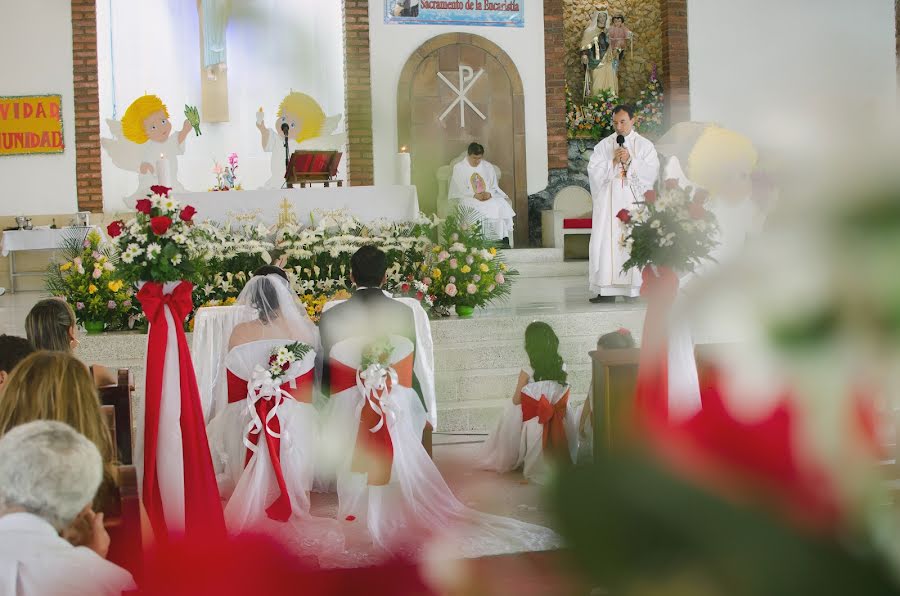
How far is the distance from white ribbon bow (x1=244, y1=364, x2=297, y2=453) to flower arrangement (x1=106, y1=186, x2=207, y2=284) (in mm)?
750

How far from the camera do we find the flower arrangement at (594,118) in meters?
15.1

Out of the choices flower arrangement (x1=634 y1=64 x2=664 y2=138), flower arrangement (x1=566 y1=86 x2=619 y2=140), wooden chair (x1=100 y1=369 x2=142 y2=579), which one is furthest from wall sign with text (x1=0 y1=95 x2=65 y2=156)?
wooden chair (x1=100 y1=369 x2=142 y2=579)

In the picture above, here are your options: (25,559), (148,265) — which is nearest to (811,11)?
(25,559)

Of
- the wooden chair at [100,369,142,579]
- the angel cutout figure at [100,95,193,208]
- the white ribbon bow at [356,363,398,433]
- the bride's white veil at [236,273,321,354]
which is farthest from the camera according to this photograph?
the angel cutout figure at [100,95,193,208]

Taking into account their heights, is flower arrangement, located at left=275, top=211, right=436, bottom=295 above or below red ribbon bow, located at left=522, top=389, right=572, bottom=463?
above

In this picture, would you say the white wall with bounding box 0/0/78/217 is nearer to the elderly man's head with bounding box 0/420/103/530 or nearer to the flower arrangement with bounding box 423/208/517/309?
the flower arrangement with bounding box 423/208/517/309

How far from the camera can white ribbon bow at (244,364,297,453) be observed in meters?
5.26

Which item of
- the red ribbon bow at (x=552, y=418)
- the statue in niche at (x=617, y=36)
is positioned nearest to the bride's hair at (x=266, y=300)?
the red ribbon bow at (x=552, y=418)

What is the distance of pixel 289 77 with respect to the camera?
643 inches

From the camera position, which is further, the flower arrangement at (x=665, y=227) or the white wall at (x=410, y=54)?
the white wall at (x=410, y=54)

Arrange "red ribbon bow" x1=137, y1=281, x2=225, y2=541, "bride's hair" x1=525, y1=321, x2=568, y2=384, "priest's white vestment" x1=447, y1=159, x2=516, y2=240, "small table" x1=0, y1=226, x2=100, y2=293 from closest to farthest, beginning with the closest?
"red ribbon bow" x1=137, y1=281, x2=225, y2=541, "bride's hair" x1=525, y1=321, x2=568, y2=384, "small table" x1=0, y1=226, x2=100, y2=293, "priest's white vestment" x1=447, y1=159, x2=516, y2=240

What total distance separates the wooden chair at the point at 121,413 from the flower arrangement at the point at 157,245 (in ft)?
1.66

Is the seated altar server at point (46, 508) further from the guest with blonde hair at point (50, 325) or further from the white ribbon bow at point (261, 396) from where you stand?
the white ribbon bow at point (261, 396)

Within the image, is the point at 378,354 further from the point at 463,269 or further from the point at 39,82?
the point at 39,82
